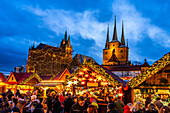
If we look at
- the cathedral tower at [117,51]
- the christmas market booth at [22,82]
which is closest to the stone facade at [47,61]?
the cathedral tower at [117,51]

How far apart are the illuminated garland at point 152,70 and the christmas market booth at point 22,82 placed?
51.1 ft

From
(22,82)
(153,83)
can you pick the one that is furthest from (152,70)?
(22,82)

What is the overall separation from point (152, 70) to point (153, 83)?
867 millimetres

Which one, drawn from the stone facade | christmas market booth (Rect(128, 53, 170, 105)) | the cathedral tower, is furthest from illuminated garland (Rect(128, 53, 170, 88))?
the cathedral tower

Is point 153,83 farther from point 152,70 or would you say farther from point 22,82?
point 22,82

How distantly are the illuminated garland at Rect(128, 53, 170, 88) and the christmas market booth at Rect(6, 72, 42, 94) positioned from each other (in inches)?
613

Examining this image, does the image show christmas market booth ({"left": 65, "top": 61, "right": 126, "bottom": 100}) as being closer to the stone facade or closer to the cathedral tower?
the stone facade

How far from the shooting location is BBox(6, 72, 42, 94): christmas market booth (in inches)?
854

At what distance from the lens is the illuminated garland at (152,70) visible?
359 inches

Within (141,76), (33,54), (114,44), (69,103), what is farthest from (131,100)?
(114,44)

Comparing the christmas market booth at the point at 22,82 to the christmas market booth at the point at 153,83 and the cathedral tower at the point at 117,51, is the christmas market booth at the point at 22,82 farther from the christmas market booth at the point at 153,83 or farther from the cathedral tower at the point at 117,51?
the cathedral tower at the point at 117,51

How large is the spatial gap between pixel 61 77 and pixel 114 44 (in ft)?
195

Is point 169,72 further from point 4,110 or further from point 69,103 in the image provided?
point 4,110

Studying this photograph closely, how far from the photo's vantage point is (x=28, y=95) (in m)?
7.95
